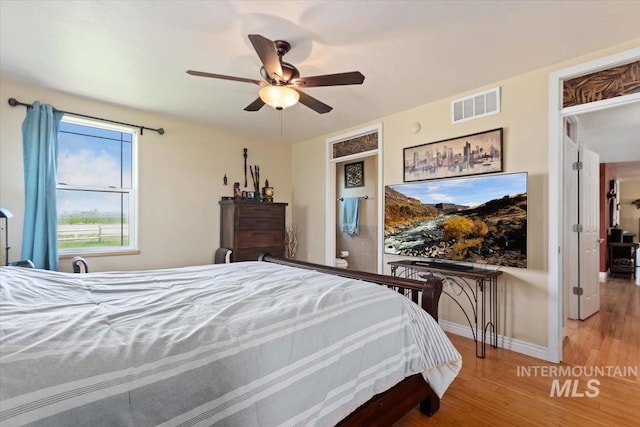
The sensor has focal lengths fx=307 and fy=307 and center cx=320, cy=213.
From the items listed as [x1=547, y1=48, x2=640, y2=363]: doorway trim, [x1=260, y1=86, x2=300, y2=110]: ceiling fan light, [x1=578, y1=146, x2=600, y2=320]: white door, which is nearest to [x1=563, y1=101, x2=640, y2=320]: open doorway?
[x1=578, y1=146, x2=600, y2=320]: white door

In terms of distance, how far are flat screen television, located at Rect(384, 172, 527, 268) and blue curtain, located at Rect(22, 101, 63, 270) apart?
3546 mm

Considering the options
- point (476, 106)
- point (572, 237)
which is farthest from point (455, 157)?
point (572, 237)

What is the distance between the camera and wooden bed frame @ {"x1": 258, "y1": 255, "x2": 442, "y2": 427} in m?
1.45

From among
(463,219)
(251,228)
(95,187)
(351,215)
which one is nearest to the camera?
(463,219)

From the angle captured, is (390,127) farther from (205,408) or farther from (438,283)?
(205,408)

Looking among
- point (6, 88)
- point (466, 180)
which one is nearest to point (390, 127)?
point (466, 180)

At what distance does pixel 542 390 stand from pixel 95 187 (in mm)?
4605

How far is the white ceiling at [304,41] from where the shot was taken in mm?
1904

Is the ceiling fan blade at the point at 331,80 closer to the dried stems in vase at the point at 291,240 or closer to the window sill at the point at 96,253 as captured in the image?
the window sill at the point at 96,253

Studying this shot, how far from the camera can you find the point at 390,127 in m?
3.84

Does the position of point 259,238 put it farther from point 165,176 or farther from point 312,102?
point 312,102

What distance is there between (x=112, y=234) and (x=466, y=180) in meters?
3.98

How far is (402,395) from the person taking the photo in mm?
1632

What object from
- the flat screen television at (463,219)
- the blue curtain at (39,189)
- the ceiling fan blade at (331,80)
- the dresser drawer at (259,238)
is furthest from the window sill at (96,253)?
the flat screen television at (463,219)
